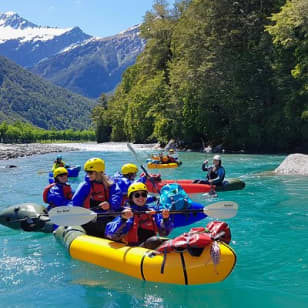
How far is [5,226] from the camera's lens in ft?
27.4

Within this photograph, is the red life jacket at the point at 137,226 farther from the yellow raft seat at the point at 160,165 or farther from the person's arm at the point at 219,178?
the yellow raft seat at the point at 160,165

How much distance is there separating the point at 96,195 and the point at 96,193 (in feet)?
0.11

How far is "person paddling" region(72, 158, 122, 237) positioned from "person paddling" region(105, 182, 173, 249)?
2.48ft

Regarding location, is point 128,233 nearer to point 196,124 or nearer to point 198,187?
point 198,187

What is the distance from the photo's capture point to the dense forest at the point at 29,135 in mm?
80000

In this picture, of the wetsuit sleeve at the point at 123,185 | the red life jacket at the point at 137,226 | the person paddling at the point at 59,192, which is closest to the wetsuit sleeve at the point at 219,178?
the wetsuit sleeve at the point at 123,185

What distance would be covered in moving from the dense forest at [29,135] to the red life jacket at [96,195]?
255ft

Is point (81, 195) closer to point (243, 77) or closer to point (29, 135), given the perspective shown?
point (243, 77)

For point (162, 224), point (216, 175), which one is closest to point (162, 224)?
point (162, 224)

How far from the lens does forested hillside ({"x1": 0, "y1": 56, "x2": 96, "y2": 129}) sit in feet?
538

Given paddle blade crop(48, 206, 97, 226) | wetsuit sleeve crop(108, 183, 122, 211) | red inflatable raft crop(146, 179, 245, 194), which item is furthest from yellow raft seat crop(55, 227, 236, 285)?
red inflatable raft crop(146, 179, 245, 194)

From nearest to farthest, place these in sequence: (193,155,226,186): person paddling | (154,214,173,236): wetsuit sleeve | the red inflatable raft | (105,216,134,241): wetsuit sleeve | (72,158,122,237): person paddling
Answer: (105,216,134,241): wetsuit sleeve
(154,214,173,236): wetsuit sleeve
(72,158,122,237): person paddling
the red inflatable raft
(193,155,226,186): person paddling

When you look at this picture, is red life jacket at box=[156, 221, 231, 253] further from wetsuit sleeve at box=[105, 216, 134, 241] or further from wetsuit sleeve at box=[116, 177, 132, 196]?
wetsuit sleeve at box=[116, 177, 132, 196]

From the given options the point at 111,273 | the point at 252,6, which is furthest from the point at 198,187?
the point at 252,6
